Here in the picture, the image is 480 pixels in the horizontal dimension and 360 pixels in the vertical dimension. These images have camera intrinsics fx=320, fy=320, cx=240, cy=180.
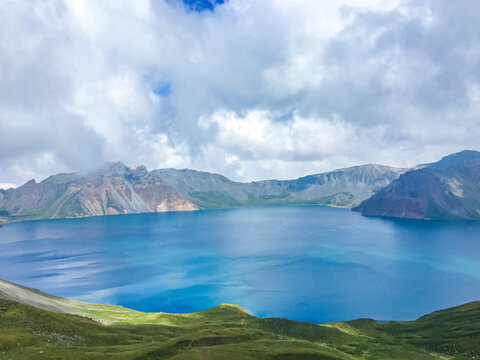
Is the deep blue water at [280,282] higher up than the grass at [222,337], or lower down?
lower down

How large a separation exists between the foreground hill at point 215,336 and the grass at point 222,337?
123 millimetres

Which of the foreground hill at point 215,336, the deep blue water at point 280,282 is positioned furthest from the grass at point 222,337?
the deep blue water at point 280,282

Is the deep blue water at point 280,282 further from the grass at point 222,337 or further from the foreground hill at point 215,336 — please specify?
the grass at point 222,337

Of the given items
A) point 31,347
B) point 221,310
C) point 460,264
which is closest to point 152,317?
point 221,310

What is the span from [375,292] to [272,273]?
48487 millimetres

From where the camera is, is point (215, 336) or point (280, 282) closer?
point (215, 336)

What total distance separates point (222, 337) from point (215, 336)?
155 centimetres

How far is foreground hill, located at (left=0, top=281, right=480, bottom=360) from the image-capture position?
47.0 metres

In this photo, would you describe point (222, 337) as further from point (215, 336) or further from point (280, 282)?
point (280, 282)

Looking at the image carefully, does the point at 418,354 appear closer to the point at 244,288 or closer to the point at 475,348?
the point at 475,348

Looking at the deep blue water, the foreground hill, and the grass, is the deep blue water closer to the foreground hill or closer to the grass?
the foreground hill

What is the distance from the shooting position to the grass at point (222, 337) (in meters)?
46.8

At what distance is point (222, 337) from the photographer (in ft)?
198

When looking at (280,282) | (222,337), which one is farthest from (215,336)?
(280,282)
